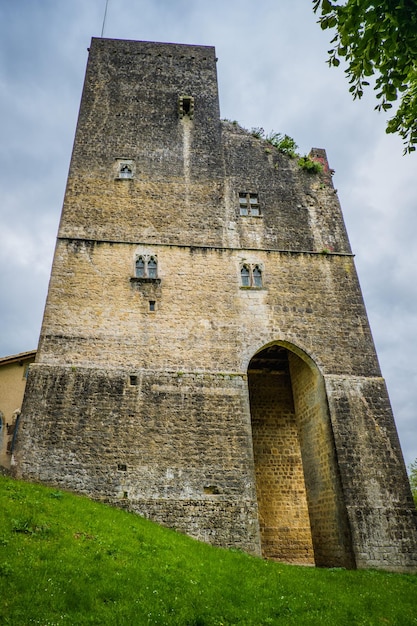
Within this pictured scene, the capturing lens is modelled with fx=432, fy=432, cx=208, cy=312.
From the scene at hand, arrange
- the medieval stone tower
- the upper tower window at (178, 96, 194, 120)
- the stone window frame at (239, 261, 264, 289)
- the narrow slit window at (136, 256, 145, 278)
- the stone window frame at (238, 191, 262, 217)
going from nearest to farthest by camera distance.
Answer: the medieval stone tower
the narrow slit window at (136, 256, 145, 278)
the stone window frame at (239, 261, 264, 289)
the stone window frame at (238, 191, 262, 217)
the upper tower window at (178, 96, 194, 120)

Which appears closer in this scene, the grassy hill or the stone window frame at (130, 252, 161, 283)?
the grassy hill

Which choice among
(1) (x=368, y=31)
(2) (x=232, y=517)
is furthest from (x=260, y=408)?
(1) (x=368, y=31)

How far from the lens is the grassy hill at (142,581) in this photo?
6.05 metres

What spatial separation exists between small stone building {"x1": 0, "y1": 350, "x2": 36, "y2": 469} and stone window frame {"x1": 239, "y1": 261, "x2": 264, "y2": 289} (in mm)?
9451

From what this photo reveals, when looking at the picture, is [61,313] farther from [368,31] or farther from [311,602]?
[368,31]

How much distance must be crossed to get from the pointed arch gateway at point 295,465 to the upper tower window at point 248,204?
5.80 meters

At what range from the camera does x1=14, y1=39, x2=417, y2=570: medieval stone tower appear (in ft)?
41.8

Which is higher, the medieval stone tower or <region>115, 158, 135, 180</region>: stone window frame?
<region>115, 158, 135, 180</region>: stone window frame

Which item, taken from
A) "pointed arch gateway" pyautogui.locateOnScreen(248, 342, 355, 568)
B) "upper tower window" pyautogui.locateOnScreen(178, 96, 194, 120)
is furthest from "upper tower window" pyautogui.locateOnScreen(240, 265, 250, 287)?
"upper tower window" pyautogui.locateOnScreen(178, 96, 194, 120)

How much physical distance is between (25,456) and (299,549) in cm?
1073

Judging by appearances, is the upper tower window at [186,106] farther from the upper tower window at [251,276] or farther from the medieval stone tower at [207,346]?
the upper tower window at [251,276]

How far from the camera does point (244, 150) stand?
65.6 ft

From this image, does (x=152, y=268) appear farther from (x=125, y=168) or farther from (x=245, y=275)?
(x=125, y=168)

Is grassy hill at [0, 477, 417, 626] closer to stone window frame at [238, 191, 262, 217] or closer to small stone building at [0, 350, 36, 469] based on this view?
small stone building at [0, 350, 36, 469]
